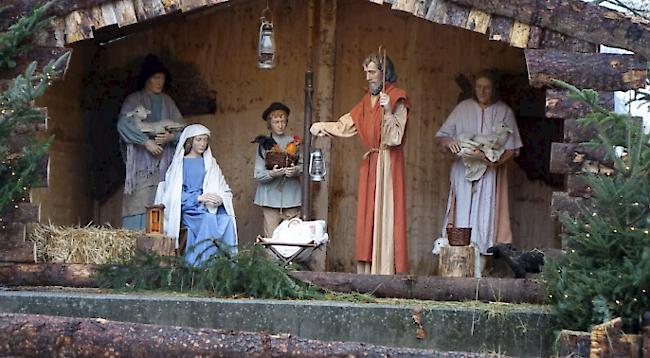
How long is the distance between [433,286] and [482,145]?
1.81m

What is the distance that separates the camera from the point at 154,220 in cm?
1372

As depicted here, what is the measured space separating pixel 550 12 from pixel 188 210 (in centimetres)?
347

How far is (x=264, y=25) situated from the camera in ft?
46.1

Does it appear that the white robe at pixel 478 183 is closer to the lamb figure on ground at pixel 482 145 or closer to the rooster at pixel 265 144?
the lamb figure on ground at pixel 482 145

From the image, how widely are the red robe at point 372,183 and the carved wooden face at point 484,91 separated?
30.9 inches

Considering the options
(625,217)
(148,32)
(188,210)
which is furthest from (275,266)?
(148,32)

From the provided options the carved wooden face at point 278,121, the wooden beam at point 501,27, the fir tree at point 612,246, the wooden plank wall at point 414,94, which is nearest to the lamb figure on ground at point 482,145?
the wooden plank wall at point 414,94

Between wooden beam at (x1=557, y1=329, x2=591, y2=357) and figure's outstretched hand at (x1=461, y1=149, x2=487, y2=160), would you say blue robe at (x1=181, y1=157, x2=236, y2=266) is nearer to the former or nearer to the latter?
figure's outstretched hand at (x1=461, y1=149, x2=487, y2=160)

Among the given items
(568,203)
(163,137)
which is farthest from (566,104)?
(163,137)

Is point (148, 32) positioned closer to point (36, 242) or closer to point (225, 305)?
point (36, 242)

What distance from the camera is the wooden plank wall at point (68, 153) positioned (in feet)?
48.8

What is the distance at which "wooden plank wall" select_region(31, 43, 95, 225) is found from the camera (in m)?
14.9

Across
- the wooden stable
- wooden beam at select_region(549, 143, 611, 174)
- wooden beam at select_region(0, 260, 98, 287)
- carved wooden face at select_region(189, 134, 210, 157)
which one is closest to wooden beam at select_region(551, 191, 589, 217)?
wooden beam at select_region(549, 143, 611, 174)

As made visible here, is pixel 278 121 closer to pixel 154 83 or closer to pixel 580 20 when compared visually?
pixel 154 83
